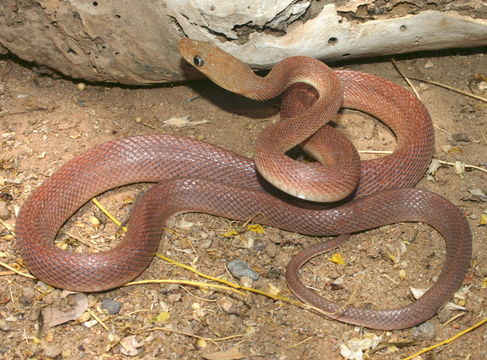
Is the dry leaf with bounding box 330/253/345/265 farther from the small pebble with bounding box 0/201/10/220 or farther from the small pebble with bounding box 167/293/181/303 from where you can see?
the small pebble with bounding box 0/201/10/220

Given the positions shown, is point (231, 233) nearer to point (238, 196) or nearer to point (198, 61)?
point (238, 196)

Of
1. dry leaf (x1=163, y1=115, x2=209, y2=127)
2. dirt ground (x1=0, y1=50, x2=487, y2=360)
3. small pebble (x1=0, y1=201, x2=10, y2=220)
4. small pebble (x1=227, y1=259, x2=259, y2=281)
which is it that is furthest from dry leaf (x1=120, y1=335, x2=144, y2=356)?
dry leaf (x1=163, y1=115, x2=209, y2=127)

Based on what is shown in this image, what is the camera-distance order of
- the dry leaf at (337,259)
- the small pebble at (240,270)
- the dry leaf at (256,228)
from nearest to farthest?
the small pebble at (240,270) < the dry leaf at (337,259) < the dry leaf at (256,228)

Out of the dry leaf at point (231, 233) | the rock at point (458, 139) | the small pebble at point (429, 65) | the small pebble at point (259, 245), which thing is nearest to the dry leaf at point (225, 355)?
the small pebble at point (259, 245)

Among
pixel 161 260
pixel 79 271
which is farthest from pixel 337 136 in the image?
pixel 79 271

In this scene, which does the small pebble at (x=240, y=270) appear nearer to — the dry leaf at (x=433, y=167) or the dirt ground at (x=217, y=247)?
the dirt ground at (x=217, y=247)

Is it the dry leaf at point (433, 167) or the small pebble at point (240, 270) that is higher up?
the dry leaf at point (433, 167)
